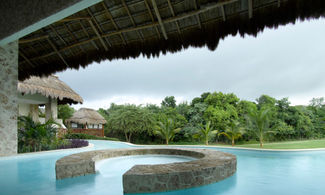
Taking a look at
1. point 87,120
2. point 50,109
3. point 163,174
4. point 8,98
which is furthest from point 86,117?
point 163,174

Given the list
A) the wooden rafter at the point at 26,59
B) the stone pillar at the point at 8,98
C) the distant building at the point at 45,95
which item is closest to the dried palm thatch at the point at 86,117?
the distant building at the point at 45,95

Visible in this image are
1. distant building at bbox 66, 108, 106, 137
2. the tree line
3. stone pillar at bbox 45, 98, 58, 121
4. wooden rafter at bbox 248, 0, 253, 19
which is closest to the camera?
wooden rafter at bbox 248, 0, 253, 19

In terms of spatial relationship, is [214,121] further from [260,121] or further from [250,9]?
[250,9]

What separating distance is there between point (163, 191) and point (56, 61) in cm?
455

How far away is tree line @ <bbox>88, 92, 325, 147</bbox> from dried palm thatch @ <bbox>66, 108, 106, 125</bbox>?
1014 millimetres

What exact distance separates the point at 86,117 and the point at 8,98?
40.5 feet

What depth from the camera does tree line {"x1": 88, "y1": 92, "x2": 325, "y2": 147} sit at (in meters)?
11.6

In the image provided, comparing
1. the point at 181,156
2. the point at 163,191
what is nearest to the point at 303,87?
the point at 181,156

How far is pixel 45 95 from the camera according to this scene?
9078mm

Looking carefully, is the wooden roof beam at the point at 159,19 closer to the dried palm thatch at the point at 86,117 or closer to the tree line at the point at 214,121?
the tree line at the point at 214,121

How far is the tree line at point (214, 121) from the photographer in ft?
37.9

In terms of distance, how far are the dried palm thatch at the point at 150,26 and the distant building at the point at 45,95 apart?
3.34 metres

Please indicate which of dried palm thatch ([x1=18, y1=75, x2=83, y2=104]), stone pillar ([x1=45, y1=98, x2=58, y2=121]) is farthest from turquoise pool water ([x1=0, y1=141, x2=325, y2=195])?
stone pillar ([x1=45, y1=98, x2=58, y2=121])

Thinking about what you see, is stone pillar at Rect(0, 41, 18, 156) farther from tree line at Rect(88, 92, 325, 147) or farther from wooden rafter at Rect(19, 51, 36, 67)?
tree line at Rect(88, 92, 325, 147)
